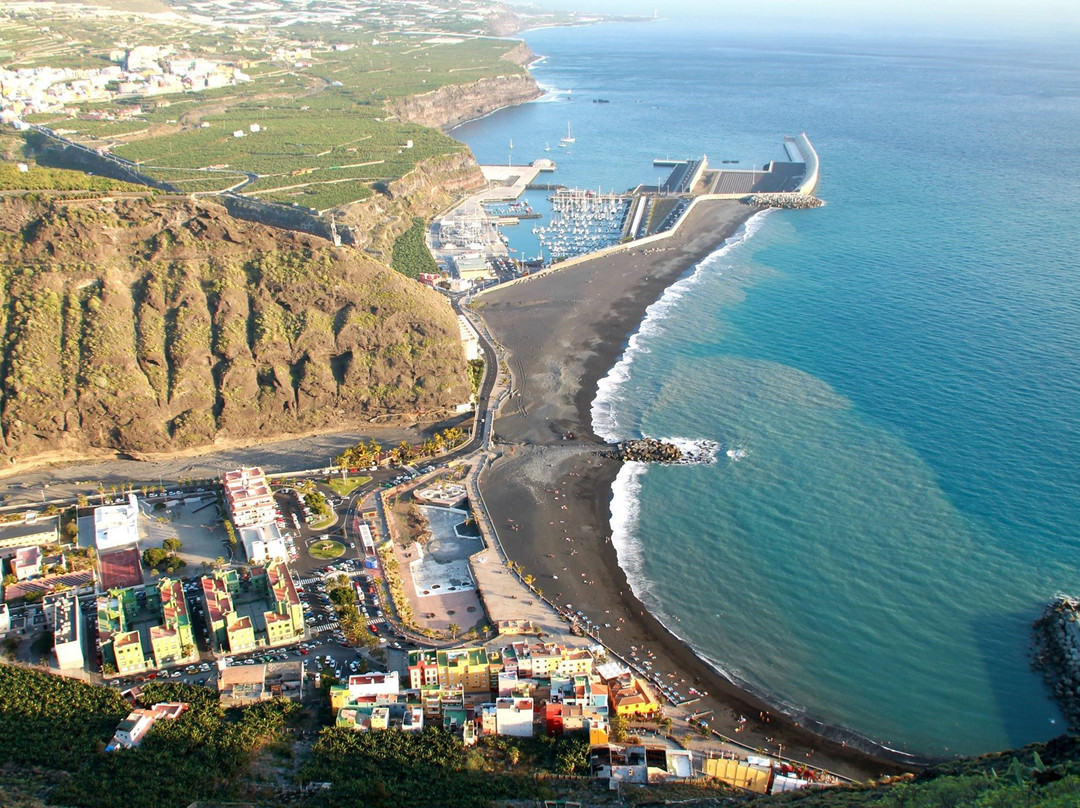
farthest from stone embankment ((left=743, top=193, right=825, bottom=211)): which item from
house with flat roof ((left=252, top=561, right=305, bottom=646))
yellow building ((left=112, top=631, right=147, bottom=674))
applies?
yellow building ((left=112, top=631, right=147, bottom=674))

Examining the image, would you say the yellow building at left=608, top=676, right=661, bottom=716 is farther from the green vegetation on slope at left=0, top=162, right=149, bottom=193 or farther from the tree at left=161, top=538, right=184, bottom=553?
A: the green vegetation on slope at left=0, top=162, right=149, bottom=193

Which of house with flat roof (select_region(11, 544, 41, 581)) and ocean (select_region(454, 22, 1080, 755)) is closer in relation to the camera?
ocean (select_region(454, 22, 1080, 755))

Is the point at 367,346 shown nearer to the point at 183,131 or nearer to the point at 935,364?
the point at 935,364

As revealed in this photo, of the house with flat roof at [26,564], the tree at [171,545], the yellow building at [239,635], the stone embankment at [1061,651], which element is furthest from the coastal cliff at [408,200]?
the stone embankment at [1061,651]

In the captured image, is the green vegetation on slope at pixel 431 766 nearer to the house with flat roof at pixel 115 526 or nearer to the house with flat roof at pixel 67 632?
the house with flat roof at pixel 67 632

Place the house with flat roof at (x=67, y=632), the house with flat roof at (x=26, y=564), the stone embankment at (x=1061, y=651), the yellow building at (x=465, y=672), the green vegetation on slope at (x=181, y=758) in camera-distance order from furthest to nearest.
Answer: the house with flat roof at (x=26, y=564) < the house with flat roof at (x=67, y=632) < the stone embankment at (x=1061, y=651) < the yellow building at (x=465, y=672) < the green vegetation on slope at (x=181, y=758)

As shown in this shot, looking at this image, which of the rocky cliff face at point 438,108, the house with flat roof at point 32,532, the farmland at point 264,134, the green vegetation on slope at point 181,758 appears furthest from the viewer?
the rocky cliff face at point 438,108

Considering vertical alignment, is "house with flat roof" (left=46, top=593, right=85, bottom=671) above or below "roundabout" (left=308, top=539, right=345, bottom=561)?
above

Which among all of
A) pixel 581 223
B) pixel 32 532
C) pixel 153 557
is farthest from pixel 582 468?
pixel 581 223
